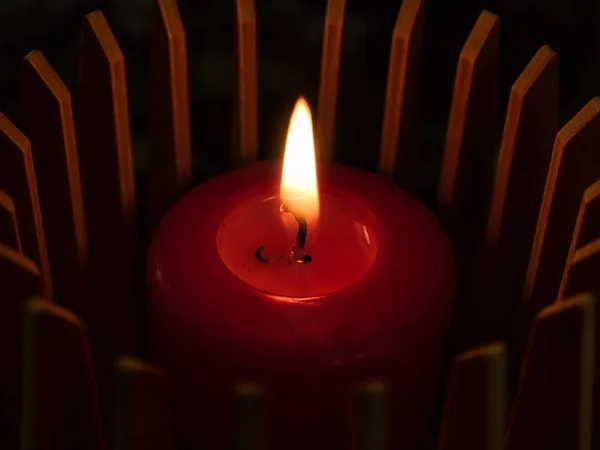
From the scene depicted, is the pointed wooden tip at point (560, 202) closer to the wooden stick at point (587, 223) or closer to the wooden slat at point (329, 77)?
the wooden stick at point (587, 223)

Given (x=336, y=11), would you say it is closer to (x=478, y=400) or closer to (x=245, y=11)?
(x=245, y=11)

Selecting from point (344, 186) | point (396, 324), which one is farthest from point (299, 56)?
point (396, 324)

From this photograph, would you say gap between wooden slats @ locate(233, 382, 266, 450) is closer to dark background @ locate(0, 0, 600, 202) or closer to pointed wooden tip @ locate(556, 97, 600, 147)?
pointed wooden tip @ locate(556, 97, 600, 147)

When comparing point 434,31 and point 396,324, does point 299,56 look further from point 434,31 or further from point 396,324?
point 396,324

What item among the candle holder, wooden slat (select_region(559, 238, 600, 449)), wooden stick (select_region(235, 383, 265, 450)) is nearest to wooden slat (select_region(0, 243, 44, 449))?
the candle holder

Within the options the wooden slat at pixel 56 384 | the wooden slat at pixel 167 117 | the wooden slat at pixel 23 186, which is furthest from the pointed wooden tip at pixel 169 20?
the wooden slat at pixel 56 384

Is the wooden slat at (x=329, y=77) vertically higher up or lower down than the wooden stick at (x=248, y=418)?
higher up

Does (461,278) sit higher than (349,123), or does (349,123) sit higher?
(349,123)
